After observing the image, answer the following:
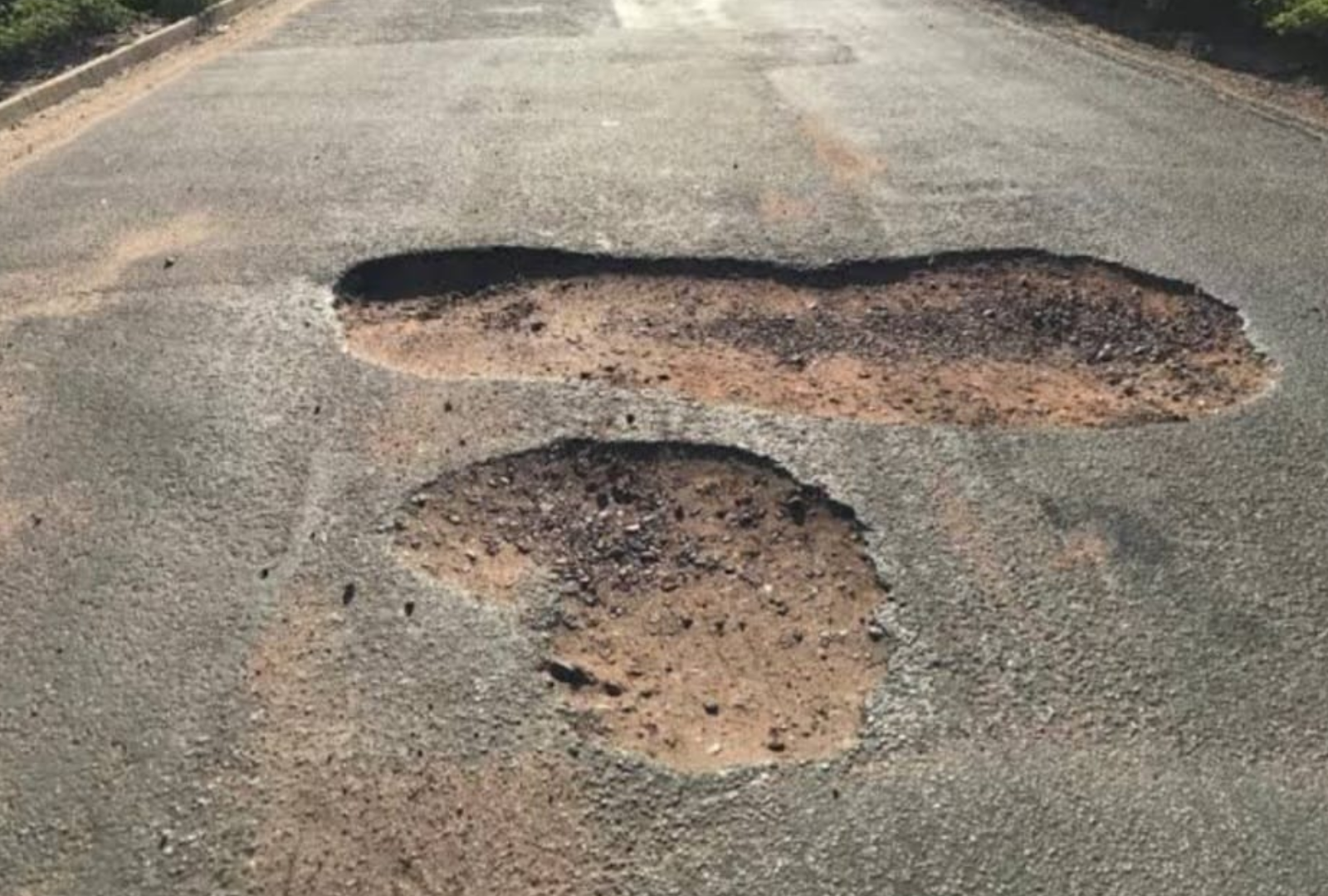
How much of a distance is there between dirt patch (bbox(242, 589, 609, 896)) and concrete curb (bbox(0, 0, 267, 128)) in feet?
26.5

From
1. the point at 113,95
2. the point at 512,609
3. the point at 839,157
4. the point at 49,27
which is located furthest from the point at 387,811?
the point at 49,27

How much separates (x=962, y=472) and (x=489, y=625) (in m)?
1.83

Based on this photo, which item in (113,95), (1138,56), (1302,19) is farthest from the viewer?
(1138,56)

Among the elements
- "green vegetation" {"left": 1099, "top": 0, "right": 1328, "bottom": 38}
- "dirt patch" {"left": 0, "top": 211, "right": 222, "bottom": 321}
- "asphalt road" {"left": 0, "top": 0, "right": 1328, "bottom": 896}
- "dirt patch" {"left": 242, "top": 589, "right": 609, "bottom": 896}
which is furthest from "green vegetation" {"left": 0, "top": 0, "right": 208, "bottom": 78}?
"dirt patch" {"left": 242, "top": 589, "right": 609, "bottom": 896}

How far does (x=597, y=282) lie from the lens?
6.53 meters

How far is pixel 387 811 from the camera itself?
3381 mm

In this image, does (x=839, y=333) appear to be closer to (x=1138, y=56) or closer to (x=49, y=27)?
(x=1138, y=56)

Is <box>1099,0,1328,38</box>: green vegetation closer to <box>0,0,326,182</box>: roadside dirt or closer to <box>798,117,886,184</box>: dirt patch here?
<box>798,117,886,184</box>: dirt patch

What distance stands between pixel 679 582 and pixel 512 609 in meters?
0.53

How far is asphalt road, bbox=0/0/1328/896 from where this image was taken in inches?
130

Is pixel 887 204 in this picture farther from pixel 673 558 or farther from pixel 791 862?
pixel 791 862

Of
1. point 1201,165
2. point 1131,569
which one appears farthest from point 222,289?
point 1201,165

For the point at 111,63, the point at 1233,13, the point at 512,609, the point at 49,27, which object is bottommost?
the point at 111,63

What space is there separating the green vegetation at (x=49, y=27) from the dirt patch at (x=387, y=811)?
9.69m
